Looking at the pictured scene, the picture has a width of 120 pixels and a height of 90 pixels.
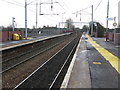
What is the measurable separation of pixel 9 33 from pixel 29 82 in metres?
22.8

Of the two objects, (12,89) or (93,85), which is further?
(12,89)

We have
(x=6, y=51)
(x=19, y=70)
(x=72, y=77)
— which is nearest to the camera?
(x=72, y=77)

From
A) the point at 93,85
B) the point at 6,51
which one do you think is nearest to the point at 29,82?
the point at 93,85

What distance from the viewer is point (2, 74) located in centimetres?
823

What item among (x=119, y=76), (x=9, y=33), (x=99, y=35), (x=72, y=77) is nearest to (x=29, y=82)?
(x=72, y=77)

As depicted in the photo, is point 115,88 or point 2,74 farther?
point 2,74

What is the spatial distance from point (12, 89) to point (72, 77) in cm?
260

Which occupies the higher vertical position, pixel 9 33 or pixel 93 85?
pixel 9 33

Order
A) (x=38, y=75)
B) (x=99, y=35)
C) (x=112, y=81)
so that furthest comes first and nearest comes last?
(x=99, y=35)
(x=38, y=75)
(x=112, y=81)

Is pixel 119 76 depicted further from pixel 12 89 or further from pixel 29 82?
pixel 12 89

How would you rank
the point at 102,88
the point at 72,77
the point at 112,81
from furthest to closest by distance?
the point at 72,77 < the point at 112,81 < the point at 102,88

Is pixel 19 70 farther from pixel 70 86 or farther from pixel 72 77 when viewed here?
pixel 70 86

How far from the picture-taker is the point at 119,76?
6730 mm

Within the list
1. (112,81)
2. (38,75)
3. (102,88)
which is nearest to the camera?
(102,88)
